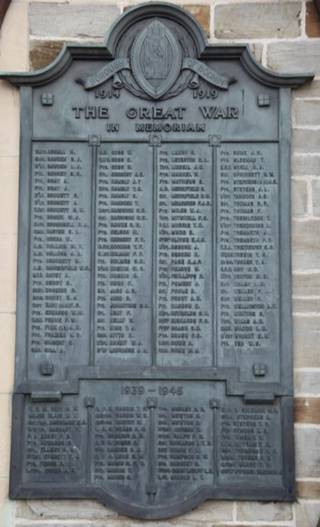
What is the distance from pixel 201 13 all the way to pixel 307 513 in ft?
10.2

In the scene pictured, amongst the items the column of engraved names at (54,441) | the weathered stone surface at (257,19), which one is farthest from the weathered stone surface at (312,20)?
the column of engraved names at (54,441)

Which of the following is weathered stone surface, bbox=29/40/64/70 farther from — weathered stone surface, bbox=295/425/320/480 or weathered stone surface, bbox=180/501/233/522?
weathered stone surface, bbox=180/501/233/522

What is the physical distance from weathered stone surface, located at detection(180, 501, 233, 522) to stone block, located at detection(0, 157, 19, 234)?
1.96 metres

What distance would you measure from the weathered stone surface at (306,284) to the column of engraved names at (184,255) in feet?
1.70

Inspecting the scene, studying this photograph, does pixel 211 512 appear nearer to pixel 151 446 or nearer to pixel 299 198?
pixel 151 446

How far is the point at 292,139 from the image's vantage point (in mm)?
6387

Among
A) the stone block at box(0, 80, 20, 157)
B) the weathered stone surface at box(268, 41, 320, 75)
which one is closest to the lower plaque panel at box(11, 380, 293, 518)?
the stone block at box(0, 80, 20, 157)

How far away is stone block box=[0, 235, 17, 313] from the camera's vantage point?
6250 mm

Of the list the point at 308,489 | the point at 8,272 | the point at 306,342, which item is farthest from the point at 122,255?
the point at 308,489

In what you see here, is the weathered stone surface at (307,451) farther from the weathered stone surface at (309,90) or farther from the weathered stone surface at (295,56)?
the weathered stone surface at (295,56)

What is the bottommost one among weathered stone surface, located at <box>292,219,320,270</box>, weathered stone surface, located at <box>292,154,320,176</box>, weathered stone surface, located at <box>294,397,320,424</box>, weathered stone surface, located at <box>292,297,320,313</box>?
weathered stone surface, located at <box>294,397,320,424</box>

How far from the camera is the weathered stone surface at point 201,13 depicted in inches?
257

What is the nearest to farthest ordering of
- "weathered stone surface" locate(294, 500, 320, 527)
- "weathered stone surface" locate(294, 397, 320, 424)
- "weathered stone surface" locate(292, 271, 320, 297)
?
"weathered stone surface" locate(294, 500, 320, 527) < "weathered stone surface" locate(294, 397, 320, 424) < "weathered stone surface" locate(292, 271, 320, 297)

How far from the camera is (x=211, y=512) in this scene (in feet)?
19.8
